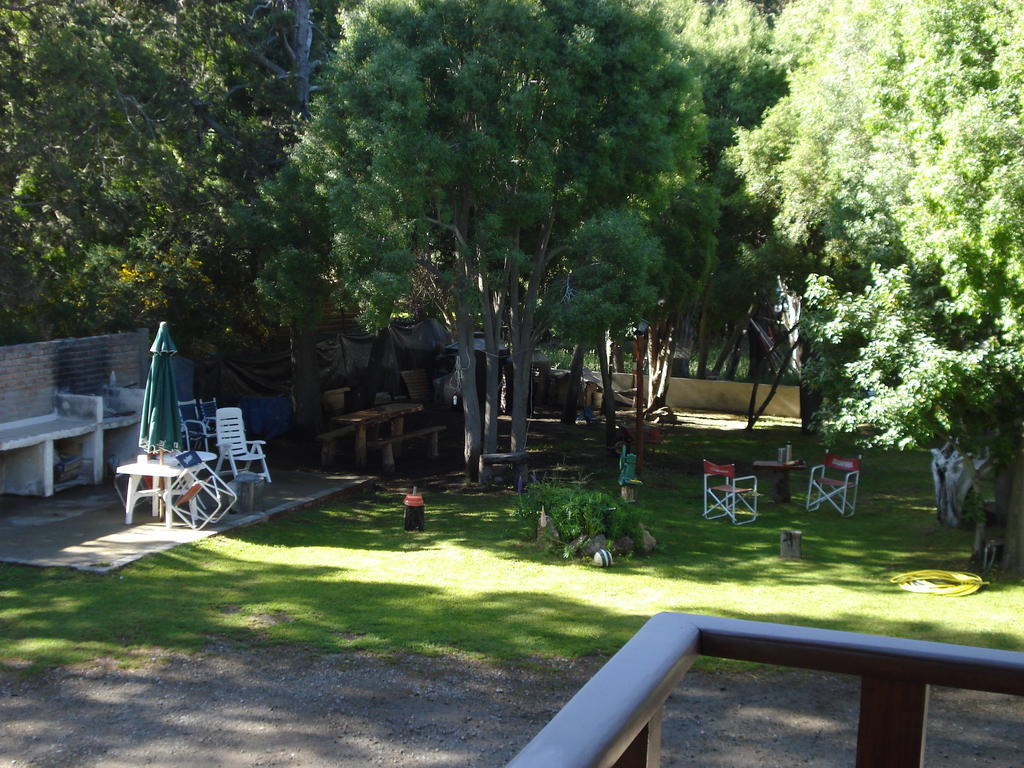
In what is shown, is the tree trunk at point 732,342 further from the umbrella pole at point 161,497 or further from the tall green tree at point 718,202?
the umbrella pole at point 161,497

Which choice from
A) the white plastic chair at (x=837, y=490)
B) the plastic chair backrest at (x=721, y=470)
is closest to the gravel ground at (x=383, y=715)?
the plastic chair backrest at (x=721, y=470)

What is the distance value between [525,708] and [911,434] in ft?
17.9

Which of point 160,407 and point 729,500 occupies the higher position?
point 160,407

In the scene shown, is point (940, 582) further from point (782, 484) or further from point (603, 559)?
point (782, 484)

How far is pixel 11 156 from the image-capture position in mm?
13047

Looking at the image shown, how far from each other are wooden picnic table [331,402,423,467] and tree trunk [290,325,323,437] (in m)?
1.10

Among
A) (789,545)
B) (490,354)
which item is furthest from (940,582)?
(490,354)

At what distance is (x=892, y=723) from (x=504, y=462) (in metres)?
14.3

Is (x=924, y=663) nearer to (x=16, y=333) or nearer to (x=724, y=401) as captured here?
(x=16, y=333)

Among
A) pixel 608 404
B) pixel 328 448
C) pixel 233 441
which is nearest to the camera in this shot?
pixel 233 441

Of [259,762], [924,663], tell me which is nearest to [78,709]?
[259,762]

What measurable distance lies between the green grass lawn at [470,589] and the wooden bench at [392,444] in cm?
205

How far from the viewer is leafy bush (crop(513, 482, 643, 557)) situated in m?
11.3

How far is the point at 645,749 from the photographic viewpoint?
1.17 metres
